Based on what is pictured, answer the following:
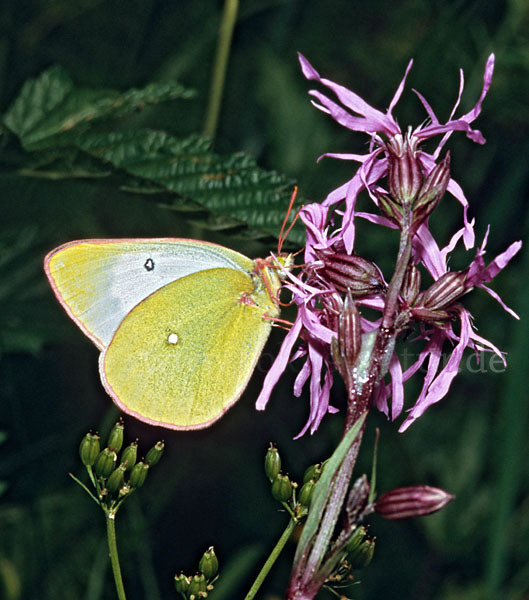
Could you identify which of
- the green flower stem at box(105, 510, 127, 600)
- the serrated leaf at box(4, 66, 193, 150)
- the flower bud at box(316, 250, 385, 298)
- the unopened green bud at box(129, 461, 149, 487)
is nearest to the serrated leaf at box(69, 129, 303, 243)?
the serrated leaf at box(4, 66, 193, 150)

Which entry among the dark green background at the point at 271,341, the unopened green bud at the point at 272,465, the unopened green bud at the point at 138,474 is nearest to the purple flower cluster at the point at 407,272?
the unopened green bud at the point at 272,465

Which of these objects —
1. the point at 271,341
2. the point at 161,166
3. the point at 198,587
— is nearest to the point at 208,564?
the point at 198,587

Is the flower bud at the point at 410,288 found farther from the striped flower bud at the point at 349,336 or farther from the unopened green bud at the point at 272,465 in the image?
the unopened green bud at the point at 272,465

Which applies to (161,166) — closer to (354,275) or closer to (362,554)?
(354,275)

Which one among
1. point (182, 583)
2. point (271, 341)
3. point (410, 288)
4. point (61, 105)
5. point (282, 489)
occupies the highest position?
point (410, 288)

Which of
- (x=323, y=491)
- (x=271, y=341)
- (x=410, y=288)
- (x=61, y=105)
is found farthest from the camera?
(x=271, y=341)

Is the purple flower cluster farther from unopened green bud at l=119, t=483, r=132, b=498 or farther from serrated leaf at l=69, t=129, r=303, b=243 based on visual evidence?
unopened green bud at l=119, t=483, r=132, b=498
